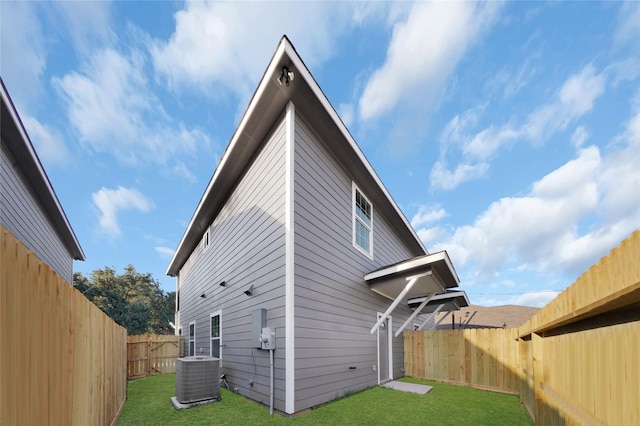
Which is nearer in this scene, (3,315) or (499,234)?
(3,315)

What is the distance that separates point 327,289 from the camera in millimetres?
6410

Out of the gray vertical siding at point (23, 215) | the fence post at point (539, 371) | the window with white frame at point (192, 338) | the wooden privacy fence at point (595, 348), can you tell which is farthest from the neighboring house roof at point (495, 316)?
the gray vertical siding at point (23, 215)

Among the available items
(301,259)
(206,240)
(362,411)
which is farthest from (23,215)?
(362,411)

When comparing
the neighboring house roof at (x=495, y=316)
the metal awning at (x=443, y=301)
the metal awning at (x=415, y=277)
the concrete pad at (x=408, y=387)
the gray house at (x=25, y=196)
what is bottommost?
the neighboring house roof at (x=495, y=316)

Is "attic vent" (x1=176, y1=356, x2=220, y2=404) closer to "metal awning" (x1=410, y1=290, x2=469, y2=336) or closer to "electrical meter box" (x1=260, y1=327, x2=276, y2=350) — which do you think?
"electrical meter box" (x1=260, y1=327, x2=276, y2=350)

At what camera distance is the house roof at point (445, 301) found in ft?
33.5

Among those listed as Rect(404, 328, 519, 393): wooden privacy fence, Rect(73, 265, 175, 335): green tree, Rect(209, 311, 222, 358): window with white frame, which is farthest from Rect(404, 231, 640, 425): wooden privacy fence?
Rect(73, 265, 175, 335): green tree

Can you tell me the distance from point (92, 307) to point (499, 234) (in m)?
53.5

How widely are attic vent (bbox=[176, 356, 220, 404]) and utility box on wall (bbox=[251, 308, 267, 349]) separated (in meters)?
0.97

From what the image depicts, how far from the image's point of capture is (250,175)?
7.51 metres

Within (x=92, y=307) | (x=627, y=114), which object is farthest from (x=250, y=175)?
(x=627, y=114)

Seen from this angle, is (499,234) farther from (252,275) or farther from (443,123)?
(252,275)

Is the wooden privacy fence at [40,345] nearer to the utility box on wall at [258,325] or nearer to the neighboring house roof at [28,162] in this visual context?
the utility box on wall at [258,325]

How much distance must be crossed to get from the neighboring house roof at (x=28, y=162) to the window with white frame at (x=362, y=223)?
661cm
